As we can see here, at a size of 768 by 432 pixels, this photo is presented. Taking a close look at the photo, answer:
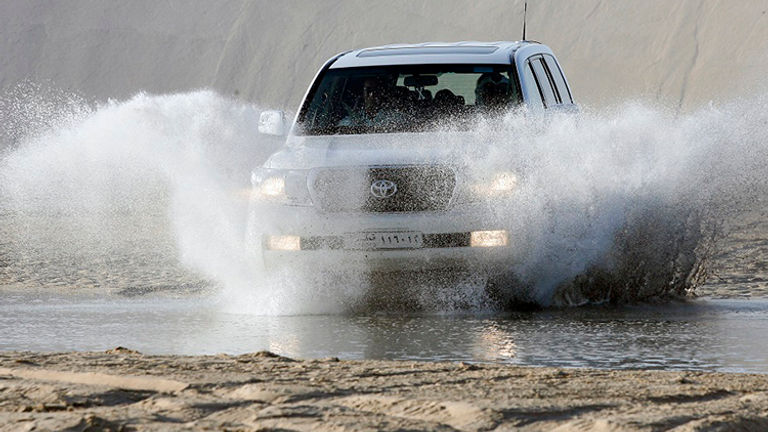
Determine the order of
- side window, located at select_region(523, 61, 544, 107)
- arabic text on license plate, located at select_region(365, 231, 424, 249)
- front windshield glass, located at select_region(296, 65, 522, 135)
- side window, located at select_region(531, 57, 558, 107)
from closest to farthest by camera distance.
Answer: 1. arabic text on license plate, located at select_region(365, 231, 424, 249)
2. front windshield glass, located at select_region(296, 65, 522, 135)
3. side window, located at select_region(523, 61, 544, 107)
4. side window, located at select_region(531, 57, 558, 107)

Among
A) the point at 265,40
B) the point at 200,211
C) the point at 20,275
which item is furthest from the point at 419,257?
the point at 265,40

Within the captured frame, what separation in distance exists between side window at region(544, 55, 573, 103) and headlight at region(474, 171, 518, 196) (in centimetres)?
285

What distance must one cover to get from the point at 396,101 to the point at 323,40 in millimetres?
40889

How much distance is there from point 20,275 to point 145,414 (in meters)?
8.23

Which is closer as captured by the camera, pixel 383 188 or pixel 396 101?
pixel 383 188

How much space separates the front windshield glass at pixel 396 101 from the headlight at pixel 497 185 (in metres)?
0.67

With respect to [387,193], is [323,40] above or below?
above

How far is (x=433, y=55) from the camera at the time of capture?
9.98 m

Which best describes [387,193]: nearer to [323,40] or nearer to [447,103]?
[447,103]

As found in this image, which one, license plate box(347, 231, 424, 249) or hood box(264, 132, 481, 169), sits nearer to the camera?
license plate box(347, 231, 424, 249)

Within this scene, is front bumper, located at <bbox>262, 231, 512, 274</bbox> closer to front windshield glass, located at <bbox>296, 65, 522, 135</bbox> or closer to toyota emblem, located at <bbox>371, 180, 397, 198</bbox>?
toyota emblem, located at <bbox>371, 180, 397, 198</bbox>

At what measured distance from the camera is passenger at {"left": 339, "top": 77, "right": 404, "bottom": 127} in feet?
31.0

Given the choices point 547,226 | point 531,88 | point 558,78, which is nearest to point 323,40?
point 558,78

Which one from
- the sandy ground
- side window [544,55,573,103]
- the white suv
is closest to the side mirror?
the white suv
